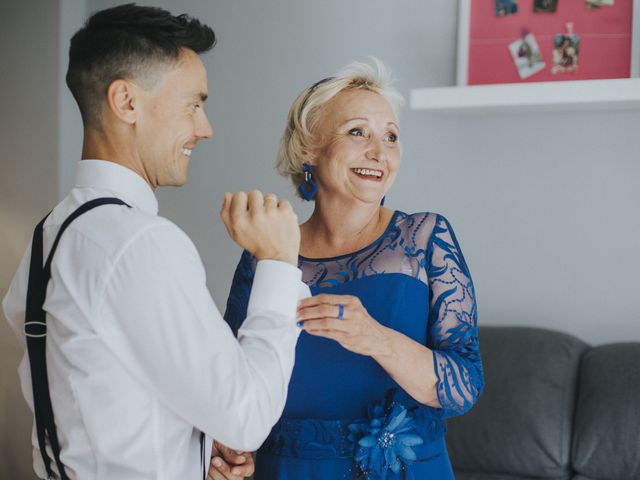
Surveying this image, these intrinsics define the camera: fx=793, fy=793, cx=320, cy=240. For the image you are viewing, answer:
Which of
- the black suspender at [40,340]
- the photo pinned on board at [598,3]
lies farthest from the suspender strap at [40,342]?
the photo pinned on board at [598,3]

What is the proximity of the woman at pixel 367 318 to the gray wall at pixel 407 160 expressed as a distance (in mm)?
1074

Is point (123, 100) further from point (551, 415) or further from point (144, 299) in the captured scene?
point (551, 415)

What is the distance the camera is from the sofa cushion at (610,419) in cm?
248

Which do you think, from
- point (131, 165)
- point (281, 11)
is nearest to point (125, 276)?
point (131, 165)

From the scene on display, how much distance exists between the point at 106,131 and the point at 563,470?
1955mm

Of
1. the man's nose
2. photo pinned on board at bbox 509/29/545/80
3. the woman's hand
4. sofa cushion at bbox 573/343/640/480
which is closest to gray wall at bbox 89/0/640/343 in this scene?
photo pinned on board at bbox 509/29/545/80

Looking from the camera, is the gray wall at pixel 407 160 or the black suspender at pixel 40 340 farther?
the gray wall at pixel 407 160

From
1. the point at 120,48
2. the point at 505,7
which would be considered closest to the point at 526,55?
the point at 505,7

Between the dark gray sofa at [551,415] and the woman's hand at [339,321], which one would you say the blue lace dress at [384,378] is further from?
the dark gray sofa at [551,415]

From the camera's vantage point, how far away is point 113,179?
1.29 meters

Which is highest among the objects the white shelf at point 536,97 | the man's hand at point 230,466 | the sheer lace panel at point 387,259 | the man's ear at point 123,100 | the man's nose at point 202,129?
the white shelf at point 536,97

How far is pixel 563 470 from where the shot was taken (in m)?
2.59

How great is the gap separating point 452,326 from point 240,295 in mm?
532

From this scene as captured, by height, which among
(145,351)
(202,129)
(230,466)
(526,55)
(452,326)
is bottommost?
(230,466)
